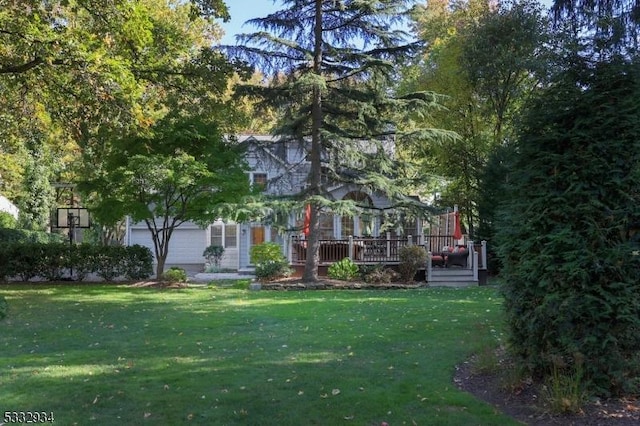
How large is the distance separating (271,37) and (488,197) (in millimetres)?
10339

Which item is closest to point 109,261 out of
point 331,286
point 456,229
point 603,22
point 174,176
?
point 174,176

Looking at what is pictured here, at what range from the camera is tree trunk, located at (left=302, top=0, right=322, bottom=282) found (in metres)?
16.5

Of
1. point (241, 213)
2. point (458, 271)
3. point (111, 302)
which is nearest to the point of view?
point (111, 302)

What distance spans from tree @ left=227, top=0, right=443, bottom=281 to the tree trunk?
0.03 metres

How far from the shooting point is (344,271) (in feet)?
57.6

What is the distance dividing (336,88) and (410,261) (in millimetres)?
6083

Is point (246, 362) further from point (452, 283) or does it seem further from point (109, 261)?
point (109, 261)

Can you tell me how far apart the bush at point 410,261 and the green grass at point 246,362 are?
19.1ft

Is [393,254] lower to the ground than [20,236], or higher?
lower

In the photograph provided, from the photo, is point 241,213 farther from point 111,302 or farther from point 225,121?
point 111,302

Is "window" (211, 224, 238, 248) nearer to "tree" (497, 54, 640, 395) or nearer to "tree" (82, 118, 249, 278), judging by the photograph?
"tree" (82, 118, 249, 278)

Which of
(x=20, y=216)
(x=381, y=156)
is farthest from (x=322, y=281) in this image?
(x=20, y=216)

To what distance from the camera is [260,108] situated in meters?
16.7

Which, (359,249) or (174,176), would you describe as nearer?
(174,176)
